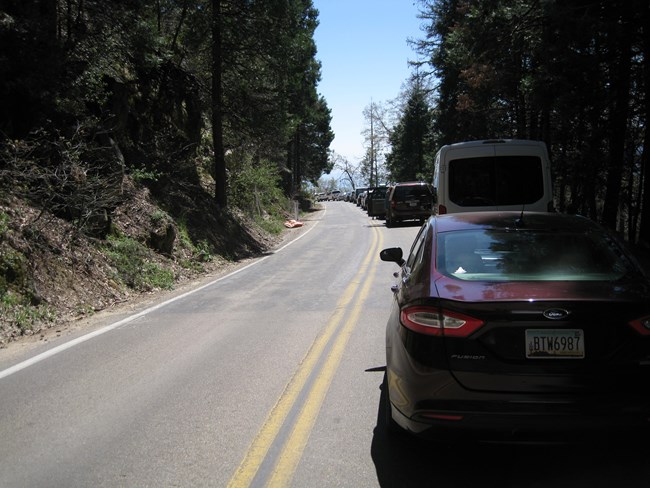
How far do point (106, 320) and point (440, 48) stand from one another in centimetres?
3120

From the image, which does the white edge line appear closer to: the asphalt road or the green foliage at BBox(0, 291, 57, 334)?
the asphalt road

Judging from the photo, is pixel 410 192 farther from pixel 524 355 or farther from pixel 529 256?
pixel 524 355

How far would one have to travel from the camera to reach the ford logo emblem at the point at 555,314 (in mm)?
3176

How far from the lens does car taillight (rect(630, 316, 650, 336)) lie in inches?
125

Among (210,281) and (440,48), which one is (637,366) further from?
(440,48)

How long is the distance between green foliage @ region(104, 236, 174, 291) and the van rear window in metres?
6.44

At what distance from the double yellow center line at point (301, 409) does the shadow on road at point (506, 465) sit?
592 millimetres

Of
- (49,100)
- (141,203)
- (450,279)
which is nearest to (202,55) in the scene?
(141,203)

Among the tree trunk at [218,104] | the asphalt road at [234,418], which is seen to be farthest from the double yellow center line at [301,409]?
the tree trunk at [218,104]

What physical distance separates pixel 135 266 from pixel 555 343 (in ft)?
34.1

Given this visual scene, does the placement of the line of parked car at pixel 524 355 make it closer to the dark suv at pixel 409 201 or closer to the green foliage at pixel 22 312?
the green foliage at pixel 22 312

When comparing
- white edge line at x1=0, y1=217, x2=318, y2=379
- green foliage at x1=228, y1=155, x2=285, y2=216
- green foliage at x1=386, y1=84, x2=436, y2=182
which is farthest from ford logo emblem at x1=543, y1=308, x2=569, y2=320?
green foliage at x1=386, y1=84, x2=436, y2=182

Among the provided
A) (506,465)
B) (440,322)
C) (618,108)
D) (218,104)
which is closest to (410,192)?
(218,104)

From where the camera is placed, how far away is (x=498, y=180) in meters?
10.1
